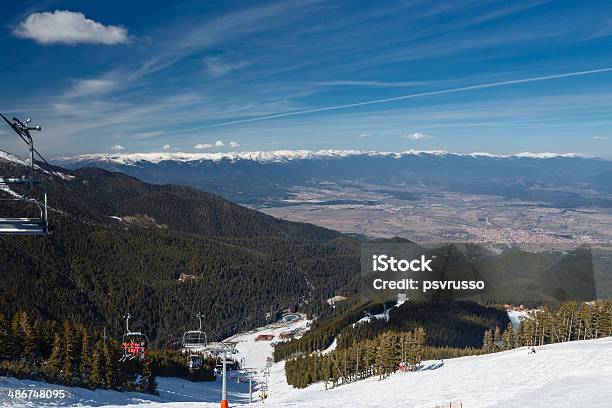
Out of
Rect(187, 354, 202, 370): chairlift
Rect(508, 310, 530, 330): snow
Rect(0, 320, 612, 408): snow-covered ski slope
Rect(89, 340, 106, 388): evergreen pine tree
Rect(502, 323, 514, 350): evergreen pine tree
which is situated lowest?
Rect(508, 310, 530, 330): snow

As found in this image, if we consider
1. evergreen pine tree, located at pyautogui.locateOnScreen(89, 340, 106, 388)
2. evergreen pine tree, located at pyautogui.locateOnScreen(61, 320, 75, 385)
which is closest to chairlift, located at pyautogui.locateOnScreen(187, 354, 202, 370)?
evergreen pine tree, located at pyautogui.locateOnScreen(61, 320, 75, 385)

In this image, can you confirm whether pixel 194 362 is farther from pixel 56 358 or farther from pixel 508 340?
pixel 508 340

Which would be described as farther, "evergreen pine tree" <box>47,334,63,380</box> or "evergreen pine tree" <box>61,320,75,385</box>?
"evergreen pine tree" <box>47,334,63,380</box>

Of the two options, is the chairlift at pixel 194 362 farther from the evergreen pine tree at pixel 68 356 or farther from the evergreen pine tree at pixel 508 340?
the evergreen pine tree at pixel 508 340

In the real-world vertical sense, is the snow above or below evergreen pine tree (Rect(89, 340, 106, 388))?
below

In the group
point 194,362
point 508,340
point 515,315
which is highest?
point 508,340

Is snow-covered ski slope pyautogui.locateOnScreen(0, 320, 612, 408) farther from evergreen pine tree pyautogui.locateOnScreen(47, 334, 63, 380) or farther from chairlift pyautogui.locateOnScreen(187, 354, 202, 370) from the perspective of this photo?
chairlift pyautogui.locateOnScreen(187, 354, 202, 370)

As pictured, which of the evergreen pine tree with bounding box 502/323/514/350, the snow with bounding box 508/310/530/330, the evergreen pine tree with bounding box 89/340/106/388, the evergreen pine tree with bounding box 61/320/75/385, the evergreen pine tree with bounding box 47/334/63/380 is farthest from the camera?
the snow with bounding box 508/310/530/330

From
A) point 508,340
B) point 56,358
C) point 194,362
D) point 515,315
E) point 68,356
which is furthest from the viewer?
point 515,315

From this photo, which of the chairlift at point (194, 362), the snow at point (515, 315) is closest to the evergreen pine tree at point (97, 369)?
the chairlift at point (194, 362)

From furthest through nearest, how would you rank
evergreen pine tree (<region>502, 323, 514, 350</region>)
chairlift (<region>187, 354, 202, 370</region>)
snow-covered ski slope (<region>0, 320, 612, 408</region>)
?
chairlift (<region>187, 354, 202, 370</region>) < evergreen pine tree (<region>502, 323, 514, 350</region>) < snow-covered ski slope (<region>0, 320, 612, 408</region>)

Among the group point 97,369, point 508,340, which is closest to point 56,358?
point 97,369
